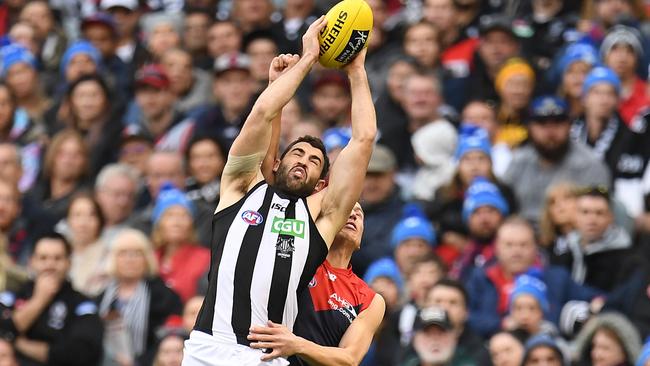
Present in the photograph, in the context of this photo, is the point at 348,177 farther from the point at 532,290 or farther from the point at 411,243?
the point at 411,243

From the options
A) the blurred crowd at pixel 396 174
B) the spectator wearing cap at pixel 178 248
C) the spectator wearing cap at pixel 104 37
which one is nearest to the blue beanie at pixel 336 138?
the blurred crowd at pixel 396 174

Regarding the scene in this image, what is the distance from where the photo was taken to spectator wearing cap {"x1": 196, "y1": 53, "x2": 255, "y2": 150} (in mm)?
16312

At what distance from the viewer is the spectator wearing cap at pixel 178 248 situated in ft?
46.8

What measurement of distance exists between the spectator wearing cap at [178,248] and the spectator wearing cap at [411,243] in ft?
4.85

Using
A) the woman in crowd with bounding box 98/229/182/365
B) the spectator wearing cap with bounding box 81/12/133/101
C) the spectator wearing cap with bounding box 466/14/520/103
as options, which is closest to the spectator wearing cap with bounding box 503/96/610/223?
the spectator wearing cap with bounding box 466/14/520/103

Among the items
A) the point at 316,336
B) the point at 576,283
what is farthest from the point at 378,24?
the point at 316,336

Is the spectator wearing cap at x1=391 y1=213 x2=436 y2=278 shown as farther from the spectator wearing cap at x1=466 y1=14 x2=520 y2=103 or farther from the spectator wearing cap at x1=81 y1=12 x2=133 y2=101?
the spectator wearing cap at x1=81 y1=12 x2=133 y2=101

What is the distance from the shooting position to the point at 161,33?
1806cm

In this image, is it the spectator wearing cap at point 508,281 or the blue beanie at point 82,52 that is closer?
the spectator wearing cap at point 508,281

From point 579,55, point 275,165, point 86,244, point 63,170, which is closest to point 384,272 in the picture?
point 86,244

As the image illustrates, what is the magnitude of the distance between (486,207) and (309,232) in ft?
14.0

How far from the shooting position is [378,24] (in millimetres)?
17031

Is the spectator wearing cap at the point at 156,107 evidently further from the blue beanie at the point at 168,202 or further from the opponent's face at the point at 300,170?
the opponent's face at the point at 300,170

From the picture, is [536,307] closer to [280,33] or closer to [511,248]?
[511,248]
